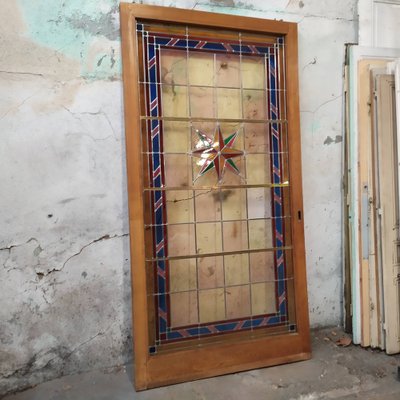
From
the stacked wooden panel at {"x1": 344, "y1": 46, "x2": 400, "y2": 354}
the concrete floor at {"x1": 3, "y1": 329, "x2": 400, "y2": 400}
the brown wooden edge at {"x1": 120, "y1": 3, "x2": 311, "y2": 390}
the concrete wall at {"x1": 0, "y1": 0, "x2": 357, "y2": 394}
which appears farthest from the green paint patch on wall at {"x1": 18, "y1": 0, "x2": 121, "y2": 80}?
the concrete floor at {"x1": 3, "y1": 329, "x2": 400, "y2": 400}

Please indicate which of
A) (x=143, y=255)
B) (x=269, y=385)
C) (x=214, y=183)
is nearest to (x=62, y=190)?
(x=143, y=255)

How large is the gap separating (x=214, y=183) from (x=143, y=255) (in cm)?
55

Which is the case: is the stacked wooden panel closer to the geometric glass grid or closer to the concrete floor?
the concrete floor

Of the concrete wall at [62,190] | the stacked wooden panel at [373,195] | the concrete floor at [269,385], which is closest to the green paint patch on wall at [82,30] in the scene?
the concrete wall at [62,190]

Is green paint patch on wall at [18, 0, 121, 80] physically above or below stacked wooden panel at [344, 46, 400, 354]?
above

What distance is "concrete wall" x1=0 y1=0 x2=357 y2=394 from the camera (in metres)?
1.74

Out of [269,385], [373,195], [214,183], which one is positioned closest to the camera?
[269,385]

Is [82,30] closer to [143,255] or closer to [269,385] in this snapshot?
[143,255]

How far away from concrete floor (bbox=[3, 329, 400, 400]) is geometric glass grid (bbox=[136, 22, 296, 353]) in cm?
23

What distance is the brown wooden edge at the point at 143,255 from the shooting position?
1.77m

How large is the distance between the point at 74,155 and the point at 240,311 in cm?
126

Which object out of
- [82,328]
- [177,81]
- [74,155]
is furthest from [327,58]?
[82,328]

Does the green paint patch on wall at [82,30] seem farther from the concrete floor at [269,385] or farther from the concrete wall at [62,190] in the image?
the concrete floor at [269,385]

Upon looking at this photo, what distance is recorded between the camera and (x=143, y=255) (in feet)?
5.90
